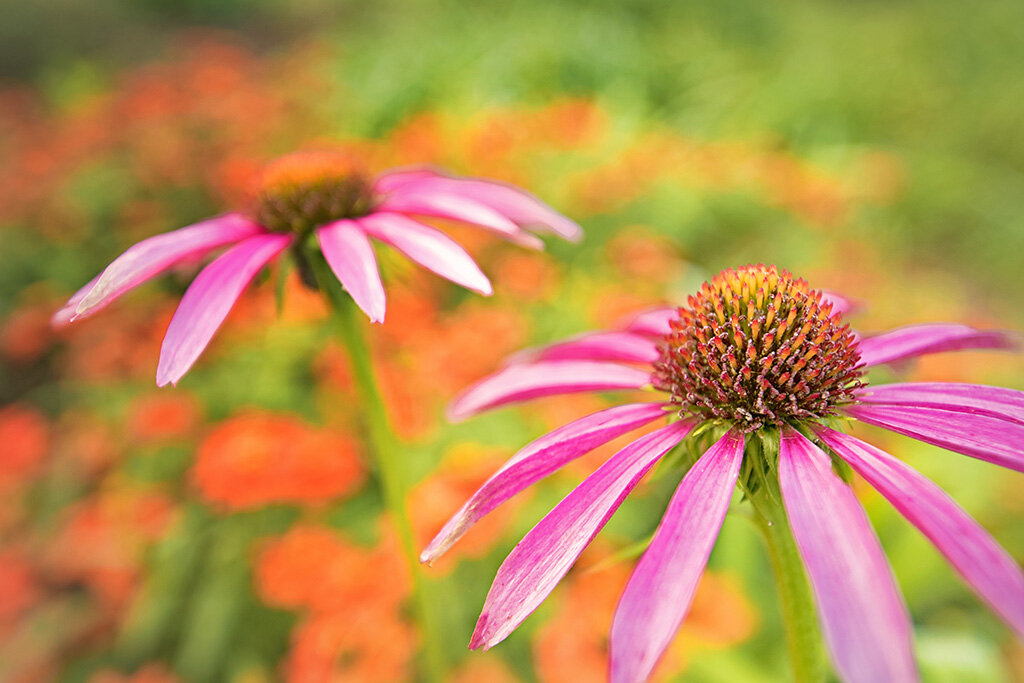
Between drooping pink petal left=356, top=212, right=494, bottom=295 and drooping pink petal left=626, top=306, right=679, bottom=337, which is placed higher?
drooping pink petal left=626, top=306, right=679, bottom=337

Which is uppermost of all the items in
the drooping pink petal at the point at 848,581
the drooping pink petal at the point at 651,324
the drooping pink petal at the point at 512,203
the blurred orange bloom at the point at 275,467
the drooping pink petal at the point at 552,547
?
the drooping pink petal at the point at 512,203

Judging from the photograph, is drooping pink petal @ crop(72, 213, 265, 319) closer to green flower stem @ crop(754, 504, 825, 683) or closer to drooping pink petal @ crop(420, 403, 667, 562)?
drooping pink petal @ crop(420, 403, 667, 562)

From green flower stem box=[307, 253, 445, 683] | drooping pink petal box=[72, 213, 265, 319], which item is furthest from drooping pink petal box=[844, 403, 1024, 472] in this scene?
drooping pink petal box=[72, 213, 265, 319]

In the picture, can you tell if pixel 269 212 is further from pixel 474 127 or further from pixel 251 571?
pixel 474 127

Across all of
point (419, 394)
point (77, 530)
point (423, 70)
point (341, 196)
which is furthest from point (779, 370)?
point (423, 70)

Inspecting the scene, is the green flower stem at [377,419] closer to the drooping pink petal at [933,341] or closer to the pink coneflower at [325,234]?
the pink coneflower at [325,234]

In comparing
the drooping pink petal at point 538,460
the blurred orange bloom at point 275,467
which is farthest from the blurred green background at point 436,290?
the drooping pink petal at point 538,460

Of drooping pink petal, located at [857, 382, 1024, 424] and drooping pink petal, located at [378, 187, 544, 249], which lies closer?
drooping pink petal, located at [857, 382, 1024, 424]
